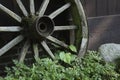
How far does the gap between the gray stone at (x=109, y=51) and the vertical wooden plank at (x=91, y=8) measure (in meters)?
0.56

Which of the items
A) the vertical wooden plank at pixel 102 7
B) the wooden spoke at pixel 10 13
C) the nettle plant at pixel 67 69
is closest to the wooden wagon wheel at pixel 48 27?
the wooden spoke at pixel 10 13

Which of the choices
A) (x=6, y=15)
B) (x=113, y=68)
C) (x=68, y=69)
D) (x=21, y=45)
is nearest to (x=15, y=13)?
(x=6, y=15)

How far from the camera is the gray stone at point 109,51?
542cm

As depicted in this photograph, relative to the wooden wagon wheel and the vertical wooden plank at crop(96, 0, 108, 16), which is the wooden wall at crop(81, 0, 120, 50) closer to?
the vertical wooden plank at crop(96, 0, 108, 16)

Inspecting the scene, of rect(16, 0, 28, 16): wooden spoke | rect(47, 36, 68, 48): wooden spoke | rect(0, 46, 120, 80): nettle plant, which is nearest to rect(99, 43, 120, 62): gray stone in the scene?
rect(0, 46, 120, 80): nettle plant

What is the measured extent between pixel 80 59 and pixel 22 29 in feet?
3.30

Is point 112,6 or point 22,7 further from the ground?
point 112,6

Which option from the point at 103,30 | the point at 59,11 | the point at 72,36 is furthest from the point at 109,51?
the point at 59,11

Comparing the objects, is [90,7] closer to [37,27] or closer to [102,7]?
[102,7]

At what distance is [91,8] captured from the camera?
5.70m

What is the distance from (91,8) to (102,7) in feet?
0.77

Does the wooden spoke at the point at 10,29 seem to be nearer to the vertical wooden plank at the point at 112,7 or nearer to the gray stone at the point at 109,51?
the gray stone at the point at 109,51

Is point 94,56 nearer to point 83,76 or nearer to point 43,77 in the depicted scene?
point 83,76

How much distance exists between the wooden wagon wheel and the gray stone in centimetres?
45
